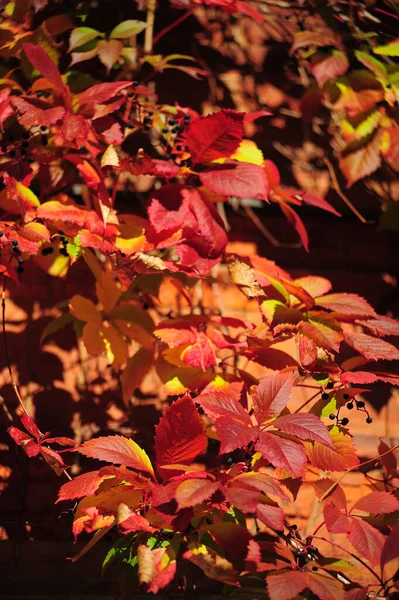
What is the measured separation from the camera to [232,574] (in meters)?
1.05

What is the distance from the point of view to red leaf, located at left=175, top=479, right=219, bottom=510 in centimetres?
97

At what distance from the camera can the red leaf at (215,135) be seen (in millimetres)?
1250

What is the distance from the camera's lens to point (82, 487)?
115 cm

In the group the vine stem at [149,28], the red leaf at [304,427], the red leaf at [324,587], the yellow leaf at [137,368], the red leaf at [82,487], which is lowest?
the yellow leaf at [137,368]

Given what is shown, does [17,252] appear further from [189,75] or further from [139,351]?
[189,75]

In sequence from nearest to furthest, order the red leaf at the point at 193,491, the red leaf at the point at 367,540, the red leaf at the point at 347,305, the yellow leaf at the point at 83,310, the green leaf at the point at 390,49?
the red leaf at the point at 193,491
the red leaf at the point at 367,540
the red leaf at the point at 347,305
the yellow leaf at the point at 83,310
the green leaf at the point at 390,49

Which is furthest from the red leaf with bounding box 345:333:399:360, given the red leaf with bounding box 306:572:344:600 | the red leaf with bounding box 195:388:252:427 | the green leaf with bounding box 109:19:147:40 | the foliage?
the green leaf with bounding box 109:19:147:40

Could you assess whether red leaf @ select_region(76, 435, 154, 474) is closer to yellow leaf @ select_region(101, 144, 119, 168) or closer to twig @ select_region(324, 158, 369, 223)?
yellow leaf @ select_region(101, 144, 119, 168)

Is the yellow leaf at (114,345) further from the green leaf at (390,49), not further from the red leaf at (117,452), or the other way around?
the green leaf at (390,49)

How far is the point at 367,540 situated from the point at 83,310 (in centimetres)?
66

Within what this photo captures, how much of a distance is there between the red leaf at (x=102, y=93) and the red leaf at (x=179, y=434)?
0.57m

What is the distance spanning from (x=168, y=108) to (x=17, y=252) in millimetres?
452

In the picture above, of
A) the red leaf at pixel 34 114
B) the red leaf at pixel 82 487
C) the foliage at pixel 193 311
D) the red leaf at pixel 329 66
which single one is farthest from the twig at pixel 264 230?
the red leaf at pixel 82 487

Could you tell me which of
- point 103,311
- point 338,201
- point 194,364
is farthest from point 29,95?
point 338,201
